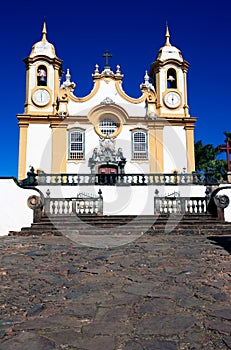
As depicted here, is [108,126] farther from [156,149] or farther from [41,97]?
[41,97]

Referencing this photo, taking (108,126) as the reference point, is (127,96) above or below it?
above

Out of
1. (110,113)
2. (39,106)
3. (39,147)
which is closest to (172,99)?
(110,113)

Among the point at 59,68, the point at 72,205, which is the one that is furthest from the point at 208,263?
the point at 59,68

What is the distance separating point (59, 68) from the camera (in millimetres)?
23500

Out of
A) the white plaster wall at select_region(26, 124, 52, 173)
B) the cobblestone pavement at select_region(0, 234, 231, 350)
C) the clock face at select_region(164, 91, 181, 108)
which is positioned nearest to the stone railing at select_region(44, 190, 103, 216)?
the cobblestone pavement at select_region(0, 234, 231, 350)

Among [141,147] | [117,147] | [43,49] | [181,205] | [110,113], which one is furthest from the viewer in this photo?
[43,49]

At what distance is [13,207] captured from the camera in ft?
36.1

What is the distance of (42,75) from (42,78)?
0.21 metres

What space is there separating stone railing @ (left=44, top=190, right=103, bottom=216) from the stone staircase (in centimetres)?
79

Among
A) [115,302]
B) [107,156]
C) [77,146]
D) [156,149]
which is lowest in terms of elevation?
[115,302]

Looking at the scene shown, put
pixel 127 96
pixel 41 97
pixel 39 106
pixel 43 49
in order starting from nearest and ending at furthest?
pixel 39 106
pixel 41 97
pixel 127 96
pixel 43 49

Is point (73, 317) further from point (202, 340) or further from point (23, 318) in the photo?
point (202, 340)

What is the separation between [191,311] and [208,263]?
2.26m

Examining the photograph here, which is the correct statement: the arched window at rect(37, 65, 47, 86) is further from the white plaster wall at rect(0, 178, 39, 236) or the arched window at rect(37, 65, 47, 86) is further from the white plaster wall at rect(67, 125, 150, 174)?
the white plaster wall at rect(0, 178, 39, 236)
